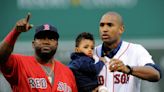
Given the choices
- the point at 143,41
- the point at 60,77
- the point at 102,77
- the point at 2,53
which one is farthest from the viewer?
the point at 143,41

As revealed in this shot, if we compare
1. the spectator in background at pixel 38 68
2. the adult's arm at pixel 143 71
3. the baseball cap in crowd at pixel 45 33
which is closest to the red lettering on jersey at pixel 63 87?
the spectator in background at pixel 38 68

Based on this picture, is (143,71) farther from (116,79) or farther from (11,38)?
(11,38)

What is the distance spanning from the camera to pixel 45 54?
480cm

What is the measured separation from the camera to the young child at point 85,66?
4.90 m

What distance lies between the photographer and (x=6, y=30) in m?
7.87

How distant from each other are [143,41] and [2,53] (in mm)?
3322

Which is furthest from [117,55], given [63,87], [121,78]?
[63,87]

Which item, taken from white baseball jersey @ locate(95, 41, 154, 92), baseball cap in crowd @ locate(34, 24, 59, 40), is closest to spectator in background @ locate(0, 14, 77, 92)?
baseball cap in crowd @ locate(34, 24, 59, 40)

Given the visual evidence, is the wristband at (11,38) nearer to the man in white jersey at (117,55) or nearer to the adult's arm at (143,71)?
the adult's arm at (143,71)

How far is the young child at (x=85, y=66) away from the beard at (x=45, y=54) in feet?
0.65

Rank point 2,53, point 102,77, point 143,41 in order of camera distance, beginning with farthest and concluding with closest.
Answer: point 143,41, point 102,77, point 2,53

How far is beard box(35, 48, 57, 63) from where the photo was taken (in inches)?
189

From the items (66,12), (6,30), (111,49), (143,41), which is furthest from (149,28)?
(111,49)

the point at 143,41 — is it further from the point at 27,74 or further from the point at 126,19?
the point at 27,74
